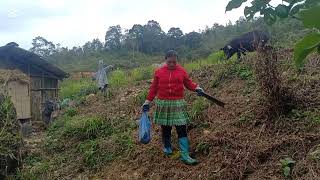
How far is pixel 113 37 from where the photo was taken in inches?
860

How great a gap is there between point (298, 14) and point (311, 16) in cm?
3

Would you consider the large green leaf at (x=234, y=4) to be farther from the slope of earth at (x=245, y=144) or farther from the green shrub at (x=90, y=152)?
the green shrub at (x=90, y=152)

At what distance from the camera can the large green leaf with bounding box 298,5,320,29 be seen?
0.53m

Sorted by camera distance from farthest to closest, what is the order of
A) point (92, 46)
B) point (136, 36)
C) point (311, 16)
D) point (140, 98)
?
point (92, 46), point (136, 36), point (140, 98), point (311, 16)

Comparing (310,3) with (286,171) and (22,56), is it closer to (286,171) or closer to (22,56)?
(286,171)

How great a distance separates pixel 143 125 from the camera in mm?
4816

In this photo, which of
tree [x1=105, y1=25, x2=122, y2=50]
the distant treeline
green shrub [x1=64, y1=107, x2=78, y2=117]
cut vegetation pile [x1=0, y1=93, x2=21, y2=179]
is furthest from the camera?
tree [x1=105, y1=25, x2=122, y2=50]

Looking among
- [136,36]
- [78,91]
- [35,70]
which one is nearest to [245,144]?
[78,91]

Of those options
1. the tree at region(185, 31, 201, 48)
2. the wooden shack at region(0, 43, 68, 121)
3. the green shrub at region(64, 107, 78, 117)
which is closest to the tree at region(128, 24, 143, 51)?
the tree at region(185, 31, 201, 48)

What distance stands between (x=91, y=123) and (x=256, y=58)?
2935 millimetres

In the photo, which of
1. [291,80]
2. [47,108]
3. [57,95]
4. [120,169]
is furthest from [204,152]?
[57,95]

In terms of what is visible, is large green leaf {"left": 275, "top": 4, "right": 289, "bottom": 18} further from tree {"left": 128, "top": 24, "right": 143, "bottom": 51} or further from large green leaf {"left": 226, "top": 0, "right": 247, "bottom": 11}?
tree {"left": 128, "top": 24, "right": 143, "bottom": 51}

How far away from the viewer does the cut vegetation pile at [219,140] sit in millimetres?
4125

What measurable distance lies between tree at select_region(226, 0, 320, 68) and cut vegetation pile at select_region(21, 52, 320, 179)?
2.94 m
